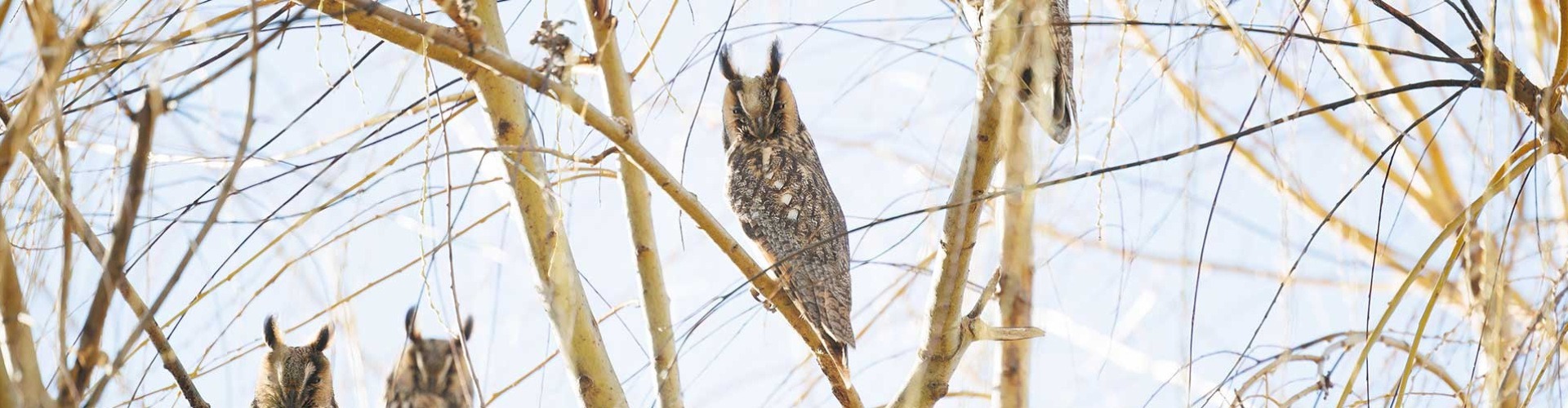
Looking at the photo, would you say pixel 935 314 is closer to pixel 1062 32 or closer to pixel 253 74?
pixel 1062 32

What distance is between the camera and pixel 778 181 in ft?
12.6

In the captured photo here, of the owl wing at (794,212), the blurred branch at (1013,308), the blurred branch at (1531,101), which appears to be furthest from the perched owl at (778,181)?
the blurred branch at (1531,101)

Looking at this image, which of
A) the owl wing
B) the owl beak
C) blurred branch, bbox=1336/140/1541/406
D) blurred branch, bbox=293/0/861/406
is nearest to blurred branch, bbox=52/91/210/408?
blurred branch, bbox=293/0/861/406

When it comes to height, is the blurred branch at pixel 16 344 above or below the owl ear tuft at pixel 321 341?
below

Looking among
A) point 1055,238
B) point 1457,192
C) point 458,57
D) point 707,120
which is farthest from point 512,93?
point 1457,192

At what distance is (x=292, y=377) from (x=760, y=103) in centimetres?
141

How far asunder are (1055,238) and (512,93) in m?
1.11

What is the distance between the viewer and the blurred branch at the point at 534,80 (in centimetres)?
165

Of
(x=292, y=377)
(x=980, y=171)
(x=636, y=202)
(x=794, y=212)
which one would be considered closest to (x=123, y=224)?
(x=980, y=171)

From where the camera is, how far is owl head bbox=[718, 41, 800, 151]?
12.9ft

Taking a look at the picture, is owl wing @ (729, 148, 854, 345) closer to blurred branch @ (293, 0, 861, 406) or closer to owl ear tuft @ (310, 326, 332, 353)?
blurred branch @ (293, 0, 861, 406)

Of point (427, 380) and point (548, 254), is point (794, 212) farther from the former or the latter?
point (548, 254)

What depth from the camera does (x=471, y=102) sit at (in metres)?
2.59

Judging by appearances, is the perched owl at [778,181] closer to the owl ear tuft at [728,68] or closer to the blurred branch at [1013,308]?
the owl ear tuft at [728,68]
